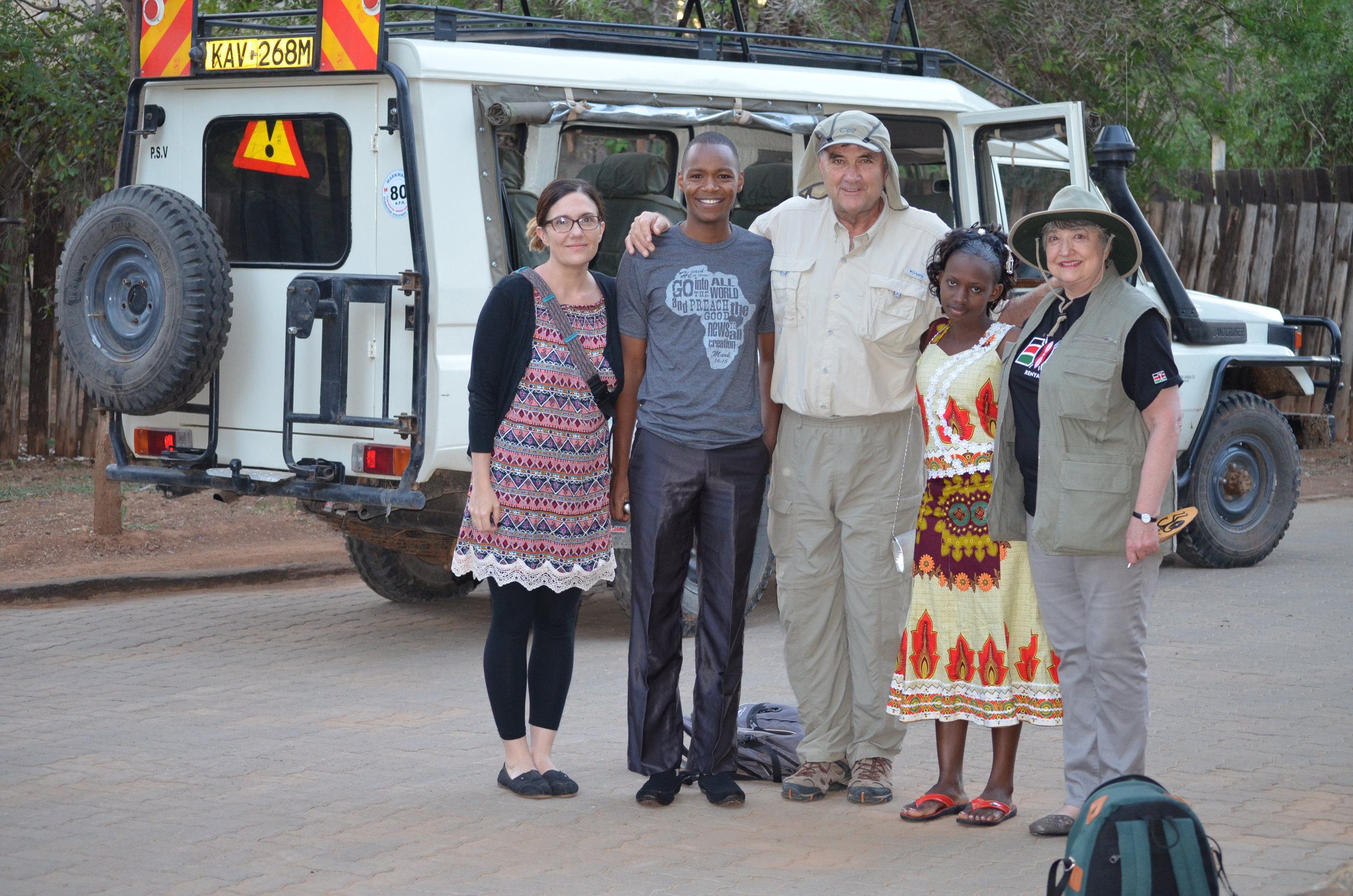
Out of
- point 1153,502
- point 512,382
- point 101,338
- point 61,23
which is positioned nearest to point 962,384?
point 1153,502

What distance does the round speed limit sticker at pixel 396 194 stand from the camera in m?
6.46

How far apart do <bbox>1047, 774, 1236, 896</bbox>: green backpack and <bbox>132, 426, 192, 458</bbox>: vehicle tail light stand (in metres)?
4.67

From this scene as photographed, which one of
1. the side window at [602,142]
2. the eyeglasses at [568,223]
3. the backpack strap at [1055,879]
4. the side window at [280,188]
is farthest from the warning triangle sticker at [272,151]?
the backpack strap at [1055,879]

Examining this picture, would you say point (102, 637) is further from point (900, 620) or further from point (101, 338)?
point (900, 620)

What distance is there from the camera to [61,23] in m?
11.5

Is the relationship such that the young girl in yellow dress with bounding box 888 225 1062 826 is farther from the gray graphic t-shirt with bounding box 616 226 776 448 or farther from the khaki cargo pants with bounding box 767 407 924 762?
the gray graphic t-shirt with bounding box 616 226 776 448

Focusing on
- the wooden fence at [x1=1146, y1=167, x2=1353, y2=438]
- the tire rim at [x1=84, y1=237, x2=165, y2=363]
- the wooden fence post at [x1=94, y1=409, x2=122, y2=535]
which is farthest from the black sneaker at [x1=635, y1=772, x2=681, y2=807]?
the wooden fence at [x1=1146, y1=167, x2=1353, y2=438]

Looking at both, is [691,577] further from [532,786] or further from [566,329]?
[566,329]

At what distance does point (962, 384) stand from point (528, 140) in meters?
2.81

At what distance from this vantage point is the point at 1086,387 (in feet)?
14.1

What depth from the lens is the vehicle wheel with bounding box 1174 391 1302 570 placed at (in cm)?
940

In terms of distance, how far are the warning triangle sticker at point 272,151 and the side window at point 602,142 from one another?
1.13m

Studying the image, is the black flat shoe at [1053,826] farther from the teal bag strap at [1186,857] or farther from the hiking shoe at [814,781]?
the teal bag strap at [1186,857]

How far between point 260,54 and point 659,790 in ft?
12.1
